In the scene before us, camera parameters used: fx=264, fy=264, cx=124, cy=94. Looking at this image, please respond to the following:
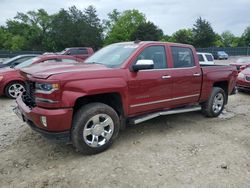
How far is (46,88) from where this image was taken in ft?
12.6

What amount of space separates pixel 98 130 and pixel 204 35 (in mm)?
65817

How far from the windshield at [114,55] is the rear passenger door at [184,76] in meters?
0.99

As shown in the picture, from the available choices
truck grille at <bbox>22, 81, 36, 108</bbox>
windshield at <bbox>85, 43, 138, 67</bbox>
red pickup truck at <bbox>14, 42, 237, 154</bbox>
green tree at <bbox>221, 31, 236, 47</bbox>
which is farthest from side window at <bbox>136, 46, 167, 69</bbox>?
green tree at <bbox>221, 31, 236, 47</bbox>

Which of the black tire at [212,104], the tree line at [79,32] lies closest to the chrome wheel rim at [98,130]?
the black tire at [212,104]

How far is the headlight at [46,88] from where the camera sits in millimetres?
3807

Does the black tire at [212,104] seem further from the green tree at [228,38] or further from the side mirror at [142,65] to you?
the green tree at [228,38]

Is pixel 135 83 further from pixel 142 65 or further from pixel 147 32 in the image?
pixel 147 32

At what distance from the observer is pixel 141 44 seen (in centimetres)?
509

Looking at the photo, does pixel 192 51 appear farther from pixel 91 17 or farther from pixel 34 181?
pixel 91 17

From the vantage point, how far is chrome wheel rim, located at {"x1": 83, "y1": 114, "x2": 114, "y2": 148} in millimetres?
4241

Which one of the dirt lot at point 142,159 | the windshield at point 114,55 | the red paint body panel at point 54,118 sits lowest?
the dirt lot at point 142,159

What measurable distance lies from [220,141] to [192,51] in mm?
2199

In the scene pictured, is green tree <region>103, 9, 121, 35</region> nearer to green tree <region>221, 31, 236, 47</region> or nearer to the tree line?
the tree line

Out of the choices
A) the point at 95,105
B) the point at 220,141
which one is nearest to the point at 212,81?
the point at 220,141
